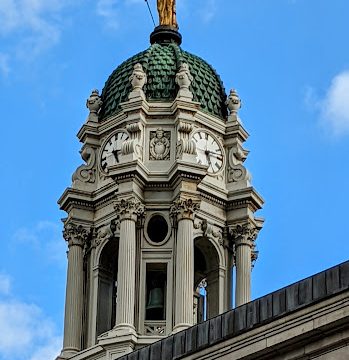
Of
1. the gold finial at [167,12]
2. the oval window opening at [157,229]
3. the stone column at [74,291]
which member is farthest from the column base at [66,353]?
the gold finial at [167,12]

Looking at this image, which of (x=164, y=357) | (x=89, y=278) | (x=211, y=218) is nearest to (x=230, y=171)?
(x=211, y=218)

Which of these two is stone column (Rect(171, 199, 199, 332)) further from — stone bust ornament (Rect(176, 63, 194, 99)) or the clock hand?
stone bust ornament (Rect(176, 63, 194, 99))

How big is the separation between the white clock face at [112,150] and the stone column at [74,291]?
3121 millimetres

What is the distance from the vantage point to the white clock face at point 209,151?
74375 millimetres

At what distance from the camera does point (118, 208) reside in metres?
71.7

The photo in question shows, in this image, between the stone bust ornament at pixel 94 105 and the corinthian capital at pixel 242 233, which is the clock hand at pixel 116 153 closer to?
the stone bust ornament at pixel 94 105

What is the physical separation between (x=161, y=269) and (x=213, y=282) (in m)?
2.49

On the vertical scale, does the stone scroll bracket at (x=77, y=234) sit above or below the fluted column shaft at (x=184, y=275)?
above

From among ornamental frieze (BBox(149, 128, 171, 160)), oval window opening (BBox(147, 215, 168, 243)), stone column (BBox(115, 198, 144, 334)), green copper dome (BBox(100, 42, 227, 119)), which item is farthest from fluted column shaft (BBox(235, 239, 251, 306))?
green copper dome (BBox(100, 42, 227, 119))

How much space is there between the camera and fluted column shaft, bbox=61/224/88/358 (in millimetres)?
71562

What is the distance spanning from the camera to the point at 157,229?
240 ft

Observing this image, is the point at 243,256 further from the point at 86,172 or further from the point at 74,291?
the point at 86,172

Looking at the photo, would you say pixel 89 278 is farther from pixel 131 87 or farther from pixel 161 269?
pixel 131 87

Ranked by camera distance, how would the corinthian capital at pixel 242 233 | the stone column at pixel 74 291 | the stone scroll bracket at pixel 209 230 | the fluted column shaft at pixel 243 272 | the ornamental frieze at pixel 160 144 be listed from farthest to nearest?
the ornamental frieze at pixel 160 144, the corinthian capital at pixel 242 233, the stone scroll bracket at pixel 209 230, the fluted column shaft at pixel 243 272, the stone column at pixel 74 291
